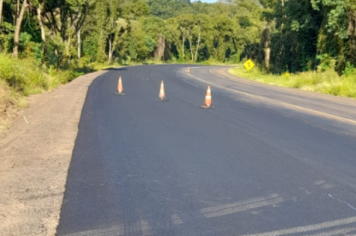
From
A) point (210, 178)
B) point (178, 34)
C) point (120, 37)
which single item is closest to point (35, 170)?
point (210, 178)

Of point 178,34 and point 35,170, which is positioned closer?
point 35,170

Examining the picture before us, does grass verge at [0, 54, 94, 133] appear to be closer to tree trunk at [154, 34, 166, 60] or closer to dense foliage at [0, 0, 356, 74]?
dense foliage at [0, 0, 356, 74]

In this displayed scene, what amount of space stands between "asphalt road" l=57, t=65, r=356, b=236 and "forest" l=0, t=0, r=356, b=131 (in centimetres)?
845

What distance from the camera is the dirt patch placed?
5070mm

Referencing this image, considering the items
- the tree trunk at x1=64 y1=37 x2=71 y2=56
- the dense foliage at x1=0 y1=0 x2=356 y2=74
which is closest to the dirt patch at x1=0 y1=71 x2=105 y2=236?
the dense foliage at x1=0 y1=0 x2=356 y2=74

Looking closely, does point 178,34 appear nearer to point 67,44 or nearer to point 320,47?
point 67,44

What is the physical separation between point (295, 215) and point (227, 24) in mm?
96476

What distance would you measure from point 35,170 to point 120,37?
62912 mm

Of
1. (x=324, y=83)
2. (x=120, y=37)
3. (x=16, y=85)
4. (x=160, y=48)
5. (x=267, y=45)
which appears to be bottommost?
(x=324, y=83)

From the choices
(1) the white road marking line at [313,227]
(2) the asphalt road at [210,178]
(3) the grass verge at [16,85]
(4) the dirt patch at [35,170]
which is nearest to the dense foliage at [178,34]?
(3) the grass verge at [16,85]

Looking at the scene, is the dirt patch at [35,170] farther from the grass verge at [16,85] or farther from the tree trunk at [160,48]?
the tree trunk at [160,48]

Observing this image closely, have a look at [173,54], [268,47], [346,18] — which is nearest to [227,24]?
[173,54]

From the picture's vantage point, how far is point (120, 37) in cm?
6844

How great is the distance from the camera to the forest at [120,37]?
27203 mm
